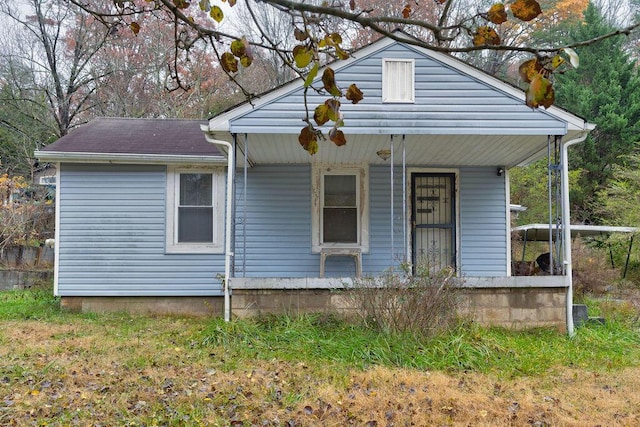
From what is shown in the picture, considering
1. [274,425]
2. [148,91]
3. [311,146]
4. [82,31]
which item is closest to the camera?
[311,146]

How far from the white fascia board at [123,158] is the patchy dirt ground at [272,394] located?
3577 mm

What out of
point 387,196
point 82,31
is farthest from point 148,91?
point 387,196

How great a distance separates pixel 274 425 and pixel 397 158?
5745mm

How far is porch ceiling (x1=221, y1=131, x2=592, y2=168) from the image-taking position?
293 inches

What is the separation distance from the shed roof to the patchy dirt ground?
3.64 meters

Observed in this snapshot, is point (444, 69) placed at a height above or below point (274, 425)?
above

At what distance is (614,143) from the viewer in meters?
19.0

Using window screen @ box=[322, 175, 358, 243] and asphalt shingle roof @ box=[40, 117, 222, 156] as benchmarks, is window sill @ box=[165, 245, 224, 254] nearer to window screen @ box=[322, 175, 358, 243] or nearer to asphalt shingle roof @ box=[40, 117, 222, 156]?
asphalt shingle roof @ box=[40, 117, 222, 156]

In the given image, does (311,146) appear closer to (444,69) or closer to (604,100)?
(444,69)

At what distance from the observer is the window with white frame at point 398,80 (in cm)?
723

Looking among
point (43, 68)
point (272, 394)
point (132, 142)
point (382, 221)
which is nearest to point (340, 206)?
point (382, 221)

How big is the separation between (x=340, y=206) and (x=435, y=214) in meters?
1.71

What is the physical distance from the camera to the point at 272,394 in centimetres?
451

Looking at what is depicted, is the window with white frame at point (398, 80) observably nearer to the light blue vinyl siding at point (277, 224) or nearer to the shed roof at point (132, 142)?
the light blue vinyl siding at point (277, 224)
